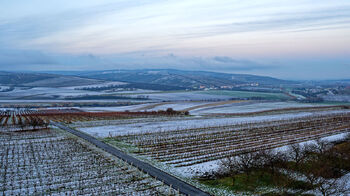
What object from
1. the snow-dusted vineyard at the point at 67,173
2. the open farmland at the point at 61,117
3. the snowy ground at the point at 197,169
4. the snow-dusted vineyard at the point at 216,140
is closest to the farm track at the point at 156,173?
the snow-dusted vineyard at the point at 67,173

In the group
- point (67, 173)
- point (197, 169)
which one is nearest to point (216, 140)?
point (197, 169)

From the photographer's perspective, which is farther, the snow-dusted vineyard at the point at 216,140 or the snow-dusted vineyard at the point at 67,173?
the snow-dusted vineyard at the point at 216,140

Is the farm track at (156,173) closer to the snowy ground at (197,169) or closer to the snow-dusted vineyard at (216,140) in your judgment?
the snowy ground at (197,169)

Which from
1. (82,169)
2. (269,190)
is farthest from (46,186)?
(269,190)

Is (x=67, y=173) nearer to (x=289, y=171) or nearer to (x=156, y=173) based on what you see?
(x=156, y=173)

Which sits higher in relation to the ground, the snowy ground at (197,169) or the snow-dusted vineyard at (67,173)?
the snow-dusted vineyard at (67,173)

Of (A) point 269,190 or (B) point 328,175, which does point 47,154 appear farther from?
(B) point 328,175

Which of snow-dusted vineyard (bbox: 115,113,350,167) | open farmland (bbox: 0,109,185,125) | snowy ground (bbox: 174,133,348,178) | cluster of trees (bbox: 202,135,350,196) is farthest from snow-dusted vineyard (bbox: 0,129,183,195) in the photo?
open farmland (bbox: 0,109,185,125)
